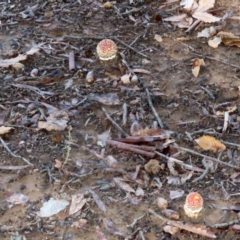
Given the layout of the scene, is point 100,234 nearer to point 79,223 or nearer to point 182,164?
point 79,223

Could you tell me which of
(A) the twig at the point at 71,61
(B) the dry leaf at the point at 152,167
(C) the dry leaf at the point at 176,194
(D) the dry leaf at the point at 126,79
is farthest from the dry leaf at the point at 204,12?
(C) the dry leaf at the point at 176,194

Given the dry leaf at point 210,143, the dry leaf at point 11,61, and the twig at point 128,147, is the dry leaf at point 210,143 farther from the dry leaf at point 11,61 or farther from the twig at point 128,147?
the dry leaf at point 11,61

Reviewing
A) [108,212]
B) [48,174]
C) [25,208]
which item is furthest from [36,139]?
[108,212]

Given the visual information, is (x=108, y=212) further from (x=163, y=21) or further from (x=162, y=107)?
(x=163, y=21)

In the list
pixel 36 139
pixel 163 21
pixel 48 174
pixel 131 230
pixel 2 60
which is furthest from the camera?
pixel 163 21

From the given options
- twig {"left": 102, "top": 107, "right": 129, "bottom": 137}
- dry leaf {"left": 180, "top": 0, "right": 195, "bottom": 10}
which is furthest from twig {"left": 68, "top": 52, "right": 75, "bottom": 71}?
dry leaf {"left": 180, "top": 0, "right": 195, "bottom": 10}

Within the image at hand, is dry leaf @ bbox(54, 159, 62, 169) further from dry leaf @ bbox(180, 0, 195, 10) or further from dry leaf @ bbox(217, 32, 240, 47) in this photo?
dry leaf @ bbox(180, 0, 195, 10)
